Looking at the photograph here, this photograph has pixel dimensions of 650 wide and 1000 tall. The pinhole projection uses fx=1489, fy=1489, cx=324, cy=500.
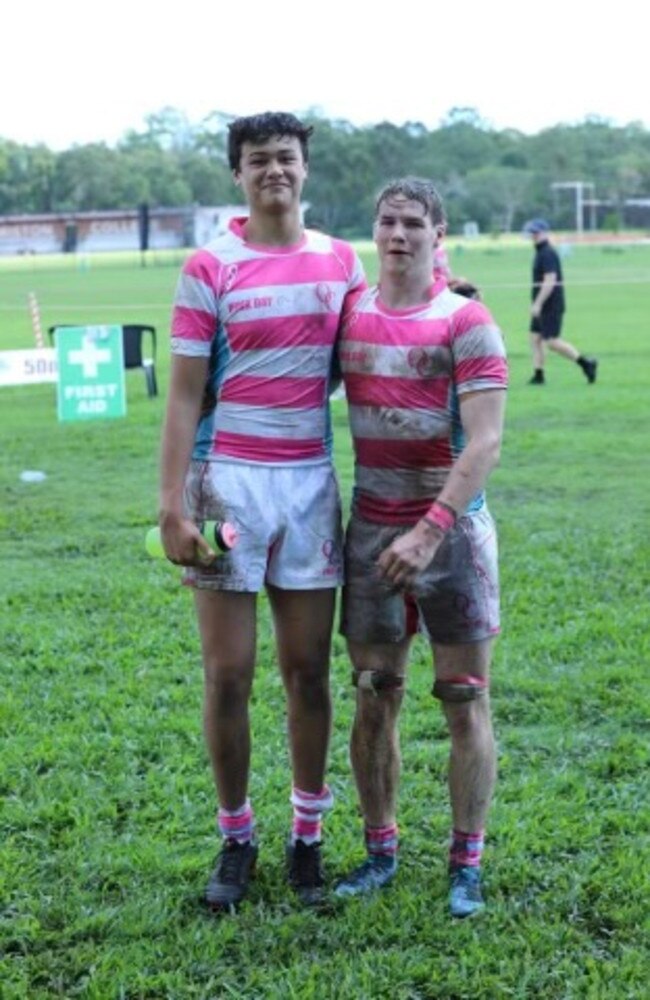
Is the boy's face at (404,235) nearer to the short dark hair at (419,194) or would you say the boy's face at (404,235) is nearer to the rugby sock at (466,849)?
the short dark hair at (419,194)

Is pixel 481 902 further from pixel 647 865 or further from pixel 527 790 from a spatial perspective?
pixel 527 790

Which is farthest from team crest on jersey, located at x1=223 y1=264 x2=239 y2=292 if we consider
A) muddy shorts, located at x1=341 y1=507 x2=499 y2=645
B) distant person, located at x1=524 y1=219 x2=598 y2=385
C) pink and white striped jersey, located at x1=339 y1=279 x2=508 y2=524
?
distant person, located at x1=524 y1=219 x2=598 y2=385

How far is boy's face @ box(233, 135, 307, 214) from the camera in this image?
12.1 ft

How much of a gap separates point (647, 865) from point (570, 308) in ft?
81.7

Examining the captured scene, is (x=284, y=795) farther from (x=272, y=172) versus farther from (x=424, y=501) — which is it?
(x=272, y=172)

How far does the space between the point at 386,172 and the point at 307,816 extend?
88655 millimetres

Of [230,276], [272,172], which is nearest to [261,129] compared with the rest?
[272,172]

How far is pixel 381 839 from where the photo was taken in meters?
4.00

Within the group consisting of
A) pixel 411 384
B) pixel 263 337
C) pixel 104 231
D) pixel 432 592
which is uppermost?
pixel 104 231

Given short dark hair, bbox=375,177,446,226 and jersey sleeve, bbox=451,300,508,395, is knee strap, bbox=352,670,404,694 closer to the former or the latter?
jersey sleeve, bbox=451,300,508,395

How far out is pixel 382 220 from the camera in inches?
146

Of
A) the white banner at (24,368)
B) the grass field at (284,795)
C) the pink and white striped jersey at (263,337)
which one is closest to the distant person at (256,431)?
the pink and white striped jersey at (263,337)

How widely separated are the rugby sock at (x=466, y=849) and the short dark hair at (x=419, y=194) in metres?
1.58

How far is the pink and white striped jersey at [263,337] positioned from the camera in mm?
3664
